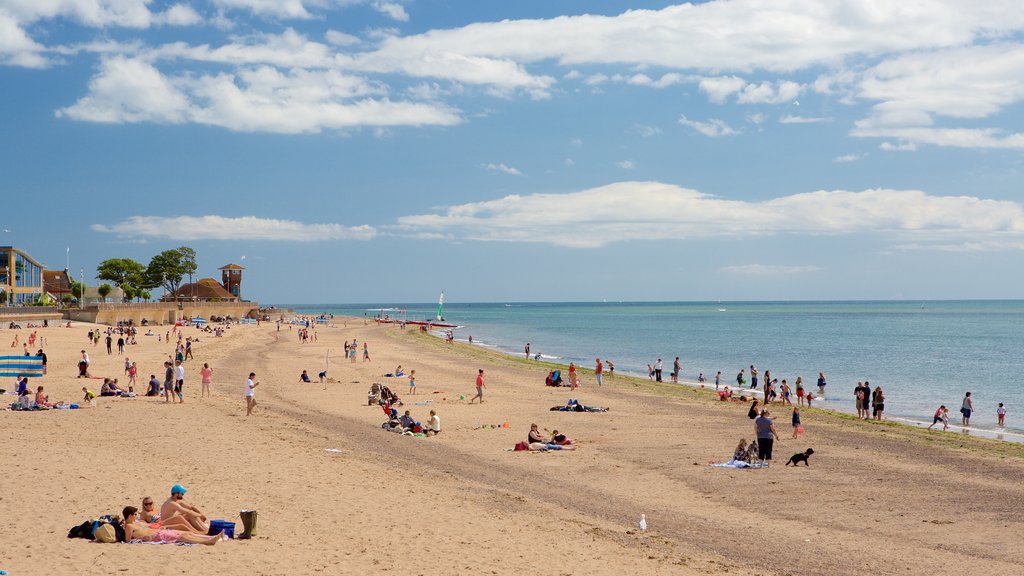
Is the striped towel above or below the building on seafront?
below

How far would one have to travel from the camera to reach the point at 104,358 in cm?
4203

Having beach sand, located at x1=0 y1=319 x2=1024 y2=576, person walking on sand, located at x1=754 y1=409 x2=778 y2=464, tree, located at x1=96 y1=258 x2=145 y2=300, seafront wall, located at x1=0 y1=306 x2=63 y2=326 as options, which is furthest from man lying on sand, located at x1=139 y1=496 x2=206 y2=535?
tree, located at x1=96 y1=258 x2=145 y2=300

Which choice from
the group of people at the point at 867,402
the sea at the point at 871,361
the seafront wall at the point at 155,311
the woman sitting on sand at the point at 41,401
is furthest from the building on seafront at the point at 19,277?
the group of people at the point at 867,402

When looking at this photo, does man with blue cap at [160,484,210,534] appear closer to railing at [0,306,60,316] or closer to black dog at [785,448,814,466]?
black dog at [785,448,814,466]

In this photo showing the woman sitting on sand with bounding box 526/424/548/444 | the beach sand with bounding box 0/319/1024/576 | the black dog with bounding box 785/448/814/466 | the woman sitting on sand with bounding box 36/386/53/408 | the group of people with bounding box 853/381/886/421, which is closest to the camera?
the beach sand with bounding box 0/319/1024/576

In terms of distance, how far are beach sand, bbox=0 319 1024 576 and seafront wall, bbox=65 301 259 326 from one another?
5529 centimetres

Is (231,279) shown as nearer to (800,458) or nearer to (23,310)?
(23,310)

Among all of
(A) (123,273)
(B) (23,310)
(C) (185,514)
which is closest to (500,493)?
(C) (185,514)

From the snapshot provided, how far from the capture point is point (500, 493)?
561 inches

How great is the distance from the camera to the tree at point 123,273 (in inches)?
4471

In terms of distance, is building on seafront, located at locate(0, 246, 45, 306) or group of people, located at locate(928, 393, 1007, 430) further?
building on seafront, located at locate(0, 246, 45, 306)

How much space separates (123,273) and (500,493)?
11523 cm

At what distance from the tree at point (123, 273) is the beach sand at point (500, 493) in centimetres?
9703

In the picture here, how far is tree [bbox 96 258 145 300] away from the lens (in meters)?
114
